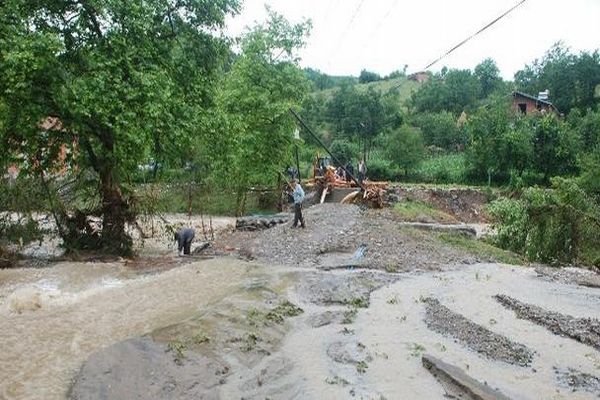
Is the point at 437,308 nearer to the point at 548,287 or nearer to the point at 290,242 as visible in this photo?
the point at 548,287

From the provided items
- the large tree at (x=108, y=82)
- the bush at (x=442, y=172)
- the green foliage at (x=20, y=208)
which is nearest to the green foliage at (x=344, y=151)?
the bush at (x=442, y=172)

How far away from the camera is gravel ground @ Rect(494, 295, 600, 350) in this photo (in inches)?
424

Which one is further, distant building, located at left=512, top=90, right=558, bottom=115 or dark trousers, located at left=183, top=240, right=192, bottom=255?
distant building, located at left=512, top=90, right=558, bottom=115

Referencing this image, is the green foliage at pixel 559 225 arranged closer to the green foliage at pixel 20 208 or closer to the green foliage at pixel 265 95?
the green foliage at pixel 265 95

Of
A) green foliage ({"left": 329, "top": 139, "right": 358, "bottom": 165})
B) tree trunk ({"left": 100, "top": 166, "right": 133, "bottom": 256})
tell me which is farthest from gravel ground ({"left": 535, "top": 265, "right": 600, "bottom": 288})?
green foliage ({"left": 329, "top": 139, "right": 358, "bottom": 165})

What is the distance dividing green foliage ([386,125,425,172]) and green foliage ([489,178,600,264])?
92.5 ft

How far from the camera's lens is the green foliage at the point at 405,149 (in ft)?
166

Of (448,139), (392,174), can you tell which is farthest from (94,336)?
(448,139)

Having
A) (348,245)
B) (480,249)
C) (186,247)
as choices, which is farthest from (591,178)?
(186,247)

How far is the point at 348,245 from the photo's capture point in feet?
62.2

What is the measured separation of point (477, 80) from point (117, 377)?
84169 mm

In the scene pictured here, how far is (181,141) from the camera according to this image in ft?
56.6

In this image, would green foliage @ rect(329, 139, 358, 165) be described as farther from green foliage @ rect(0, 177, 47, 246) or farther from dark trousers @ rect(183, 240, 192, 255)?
green foliage @ rect(0, 177, 47, 246)

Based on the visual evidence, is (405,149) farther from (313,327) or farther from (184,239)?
(313,327)
